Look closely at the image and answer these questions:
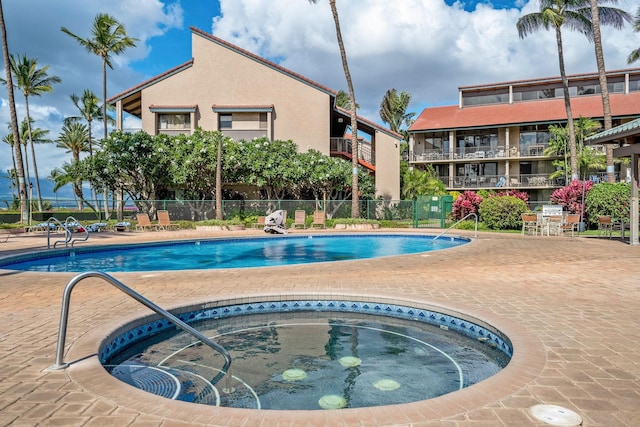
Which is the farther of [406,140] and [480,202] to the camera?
[406,140]

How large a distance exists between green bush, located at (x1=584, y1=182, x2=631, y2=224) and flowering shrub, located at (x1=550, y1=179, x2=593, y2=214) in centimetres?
79

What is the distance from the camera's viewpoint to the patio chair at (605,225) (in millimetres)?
15250

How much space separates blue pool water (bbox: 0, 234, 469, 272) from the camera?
463 inches

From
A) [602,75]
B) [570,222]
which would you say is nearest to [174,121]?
[570,222]

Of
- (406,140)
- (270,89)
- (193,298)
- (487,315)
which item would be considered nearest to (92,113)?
(270,89)

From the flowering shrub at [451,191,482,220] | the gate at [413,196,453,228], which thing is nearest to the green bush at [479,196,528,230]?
the flowering shrub at [451,191,482,220]

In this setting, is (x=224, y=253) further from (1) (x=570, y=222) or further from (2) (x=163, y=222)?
(1) (x=570, y=222)

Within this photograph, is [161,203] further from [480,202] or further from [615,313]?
[615,313]

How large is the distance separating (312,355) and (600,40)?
21.6 m

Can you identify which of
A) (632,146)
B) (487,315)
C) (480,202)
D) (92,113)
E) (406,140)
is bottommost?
(487,315)

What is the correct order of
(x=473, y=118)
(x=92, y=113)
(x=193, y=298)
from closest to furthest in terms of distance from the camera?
(x=193, y=298) < (x=473, y=118) < (x=92, y=113)

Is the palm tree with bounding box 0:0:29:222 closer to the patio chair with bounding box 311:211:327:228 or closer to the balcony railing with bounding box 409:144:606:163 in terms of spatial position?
the patio chair with bounding box 311:211:327:228

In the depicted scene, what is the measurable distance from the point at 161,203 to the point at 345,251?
12804 mm

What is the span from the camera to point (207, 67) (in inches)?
1069
